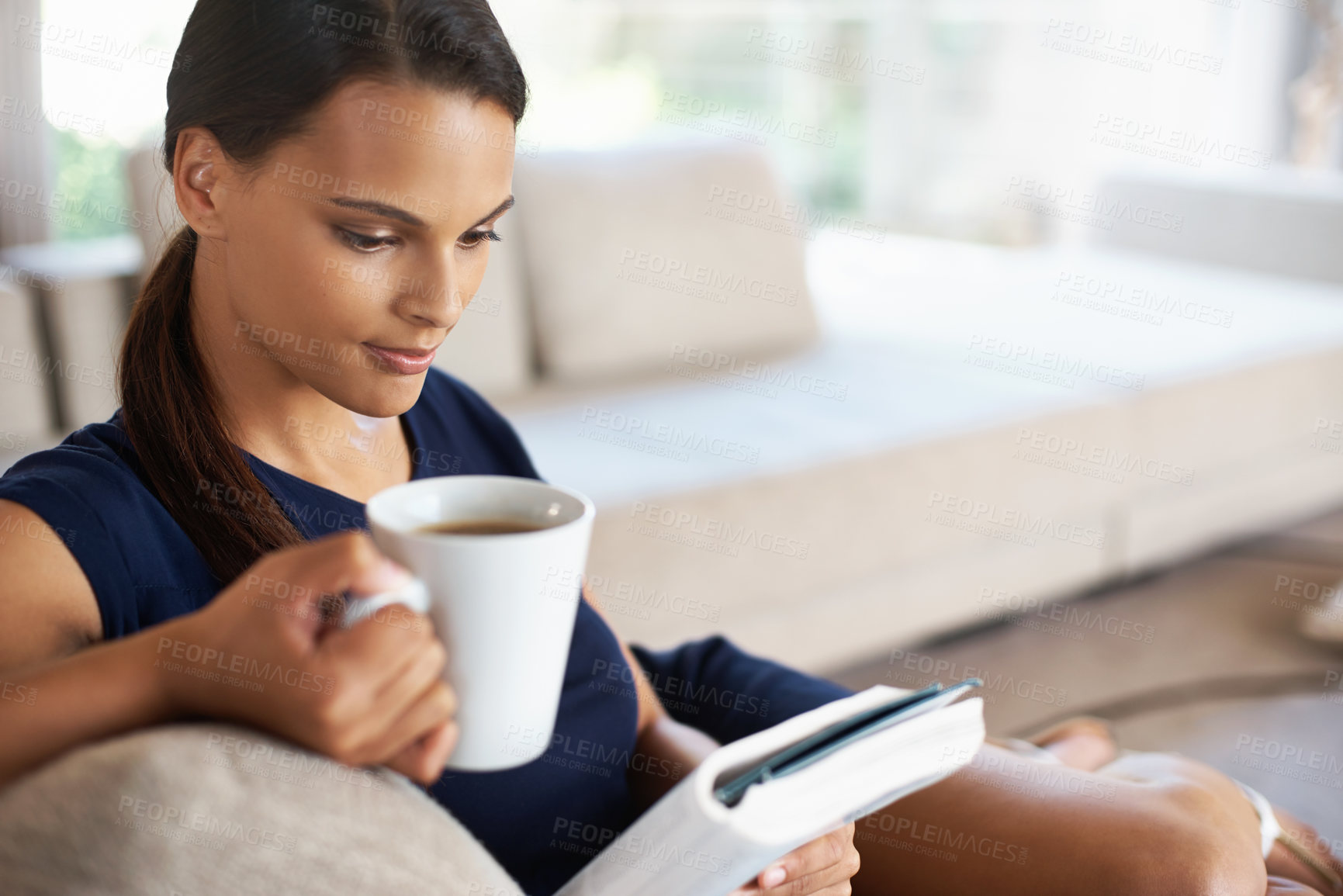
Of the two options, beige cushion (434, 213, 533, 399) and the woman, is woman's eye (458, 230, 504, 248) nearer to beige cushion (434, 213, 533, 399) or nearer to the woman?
the woman

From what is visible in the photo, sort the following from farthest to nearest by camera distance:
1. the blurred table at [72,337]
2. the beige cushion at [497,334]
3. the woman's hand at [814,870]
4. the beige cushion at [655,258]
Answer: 1. the beige cushion at [655,258]
2. the beige cushion at [497,334]
3. the blurred table at [72,337]
4. the woman's hand at [814,870]

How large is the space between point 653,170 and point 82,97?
162 cm

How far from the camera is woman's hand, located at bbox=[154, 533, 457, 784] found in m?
0.48

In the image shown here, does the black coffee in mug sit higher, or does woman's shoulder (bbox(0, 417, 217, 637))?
the black coffee in mug

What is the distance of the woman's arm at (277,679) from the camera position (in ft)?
1.57

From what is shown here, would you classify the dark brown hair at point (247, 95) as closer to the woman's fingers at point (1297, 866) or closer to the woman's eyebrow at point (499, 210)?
the woman's eyebrow at point (499, 210)

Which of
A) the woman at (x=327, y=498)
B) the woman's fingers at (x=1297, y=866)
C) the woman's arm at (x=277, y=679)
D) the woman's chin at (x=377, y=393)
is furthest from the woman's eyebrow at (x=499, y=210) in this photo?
the woman's fingers at (x=1297, y=866)

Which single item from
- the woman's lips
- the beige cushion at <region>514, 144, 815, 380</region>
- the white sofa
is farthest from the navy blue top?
the beige cushion at <region>514, 144, 815, 380</region>

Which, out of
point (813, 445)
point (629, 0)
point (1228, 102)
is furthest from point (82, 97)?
point (1228, 102)

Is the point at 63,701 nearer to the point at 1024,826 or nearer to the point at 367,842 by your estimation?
the point at 367,842

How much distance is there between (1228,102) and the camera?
15.6 feet

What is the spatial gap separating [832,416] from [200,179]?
4.68 ft

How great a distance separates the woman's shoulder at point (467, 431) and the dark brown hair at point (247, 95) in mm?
216

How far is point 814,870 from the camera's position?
2.41 ft
